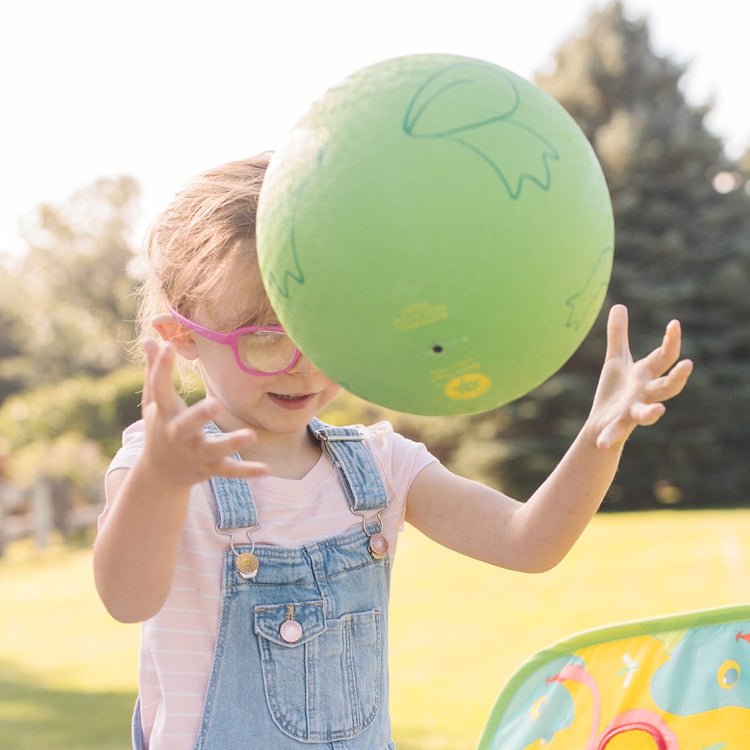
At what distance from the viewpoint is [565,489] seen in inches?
74.5

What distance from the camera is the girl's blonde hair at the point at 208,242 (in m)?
1.89

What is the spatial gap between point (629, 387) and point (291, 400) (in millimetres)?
650

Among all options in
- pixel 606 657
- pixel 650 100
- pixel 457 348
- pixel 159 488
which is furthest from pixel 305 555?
pixel 650 100

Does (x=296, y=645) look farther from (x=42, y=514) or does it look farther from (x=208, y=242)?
(x=42, y=514)

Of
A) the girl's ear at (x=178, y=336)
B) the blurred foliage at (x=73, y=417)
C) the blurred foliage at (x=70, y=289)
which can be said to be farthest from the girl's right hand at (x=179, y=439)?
the blurred foliage at (x=70, y=289)

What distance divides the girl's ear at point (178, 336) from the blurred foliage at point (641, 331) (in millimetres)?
15297

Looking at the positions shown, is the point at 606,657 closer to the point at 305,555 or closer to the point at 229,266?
the point at 305,555

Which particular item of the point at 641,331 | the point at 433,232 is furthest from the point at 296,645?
the point at 641,331

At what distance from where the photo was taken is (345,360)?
1546 mm

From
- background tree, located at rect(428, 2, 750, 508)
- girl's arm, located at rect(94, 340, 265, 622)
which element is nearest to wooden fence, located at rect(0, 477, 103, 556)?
background tree, located at rect(428, 2, 750, 508)

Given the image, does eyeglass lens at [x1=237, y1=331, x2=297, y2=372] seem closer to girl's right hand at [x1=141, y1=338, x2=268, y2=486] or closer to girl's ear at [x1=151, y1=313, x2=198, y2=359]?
girl's ear at [x1=151, y1=313, x2=198, y2=359]

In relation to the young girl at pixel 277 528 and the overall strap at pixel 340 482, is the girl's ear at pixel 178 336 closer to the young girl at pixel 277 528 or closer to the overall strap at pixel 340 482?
the young girl at pixel 277 528

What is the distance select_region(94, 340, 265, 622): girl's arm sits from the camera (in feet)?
4.63

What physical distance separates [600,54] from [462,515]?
63.8 ft
